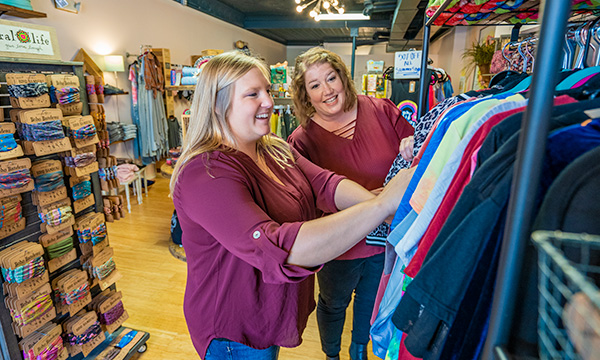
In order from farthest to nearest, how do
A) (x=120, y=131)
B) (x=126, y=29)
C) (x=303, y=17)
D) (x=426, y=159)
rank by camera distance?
1. (x=303, y=17)
2. (x=126, y=29)
3. (x=120, y=131)
4. (x=426, y=159)

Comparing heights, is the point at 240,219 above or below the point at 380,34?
below

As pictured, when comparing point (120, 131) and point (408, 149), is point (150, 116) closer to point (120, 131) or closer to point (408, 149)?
point (120, 131)

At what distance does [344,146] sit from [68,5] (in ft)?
16.4

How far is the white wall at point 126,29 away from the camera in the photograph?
486 cm

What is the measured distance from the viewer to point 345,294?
5.95ft

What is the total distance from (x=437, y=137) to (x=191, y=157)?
0.71m

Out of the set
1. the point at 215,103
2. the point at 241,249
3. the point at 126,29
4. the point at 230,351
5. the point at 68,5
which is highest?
the point at 68,5

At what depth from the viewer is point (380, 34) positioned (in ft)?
41.8

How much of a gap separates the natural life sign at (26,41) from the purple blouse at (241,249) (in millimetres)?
1085

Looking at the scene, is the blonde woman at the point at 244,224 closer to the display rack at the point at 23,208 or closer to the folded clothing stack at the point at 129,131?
the display rack at the point at 23,208

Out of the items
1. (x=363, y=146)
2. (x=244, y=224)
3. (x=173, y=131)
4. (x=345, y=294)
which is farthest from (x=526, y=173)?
(x=173, y=131)

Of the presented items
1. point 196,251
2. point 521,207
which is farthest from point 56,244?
point 521,207

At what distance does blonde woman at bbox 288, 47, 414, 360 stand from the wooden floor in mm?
588

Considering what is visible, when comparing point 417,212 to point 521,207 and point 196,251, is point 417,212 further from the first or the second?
point 196,251
